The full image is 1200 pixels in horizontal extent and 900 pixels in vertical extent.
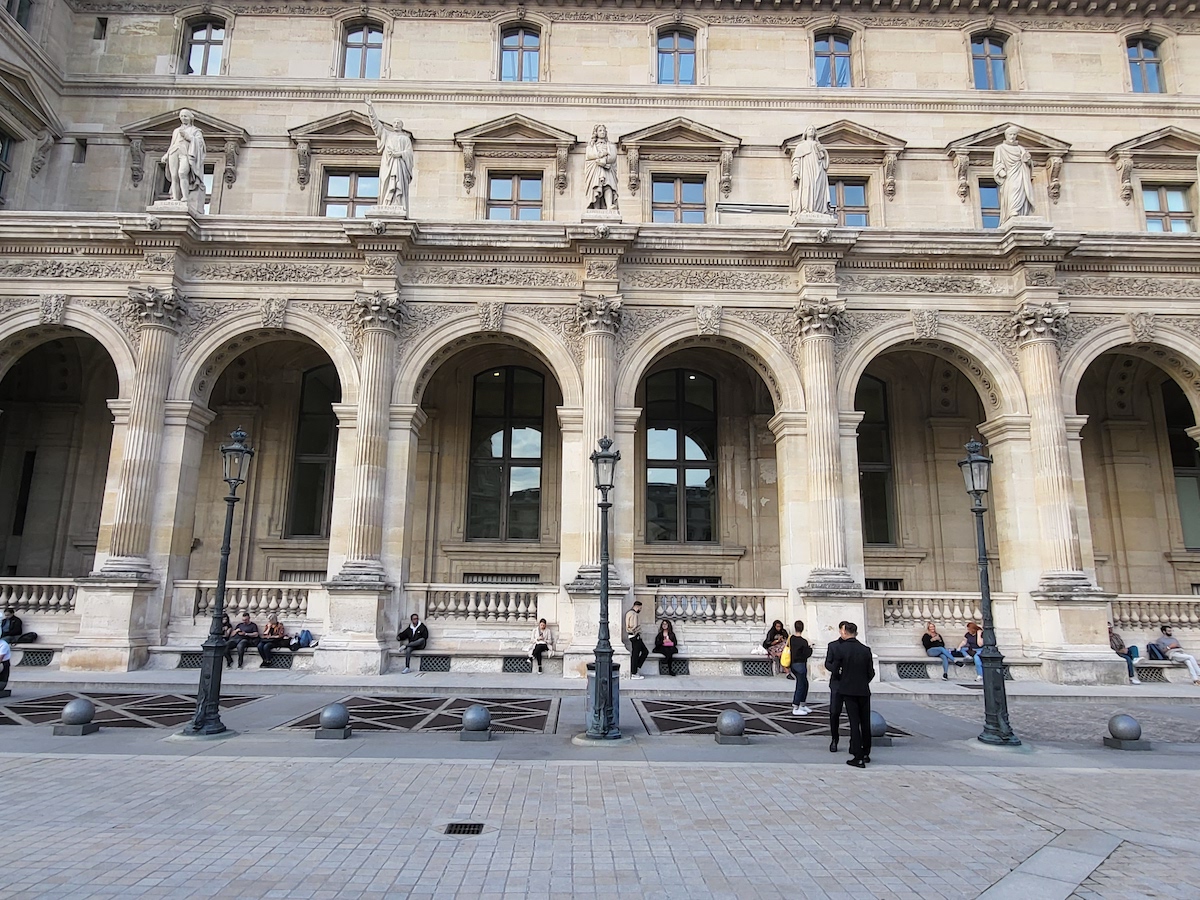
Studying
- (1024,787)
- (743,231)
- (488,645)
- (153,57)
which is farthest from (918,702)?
(153,57)

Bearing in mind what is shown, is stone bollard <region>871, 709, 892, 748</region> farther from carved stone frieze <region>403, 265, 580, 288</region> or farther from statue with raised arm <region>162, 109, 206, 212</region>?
statue with raised arm <region>162, 109, 206, 212</region>

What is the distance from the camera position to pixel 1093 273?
2045 cm

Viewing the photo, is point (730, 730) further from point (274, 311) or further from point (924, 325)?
point (274, 311)

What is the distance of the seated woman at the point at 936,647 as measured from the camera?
1753cm

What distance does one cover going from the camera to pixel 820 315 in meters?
19.5

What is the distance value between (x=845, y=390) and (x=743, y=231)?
487 cm

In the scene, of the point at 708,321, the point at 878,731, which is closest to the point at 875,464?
the point at 708,321

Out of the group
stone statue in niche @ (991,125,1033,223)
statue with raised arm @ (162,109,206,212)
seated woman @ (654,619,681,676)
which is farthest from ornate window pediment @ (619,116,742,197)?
seated woman @ (654,619,681,676)

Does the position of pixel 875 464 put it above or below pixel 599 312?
below

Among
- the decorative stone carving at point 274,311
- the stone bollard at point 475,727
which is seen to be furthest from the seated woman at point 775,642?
the decorative stone carving at point 274,311

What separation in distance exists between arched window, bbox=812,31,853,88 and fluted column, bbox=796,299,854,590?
10.8 meters

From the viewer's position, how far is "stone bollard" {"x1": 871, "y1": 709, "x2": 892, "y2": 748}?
10727mm

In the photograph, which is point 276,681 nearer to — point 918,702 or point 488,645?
point 488,645

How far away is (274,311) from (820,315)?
13919mm
